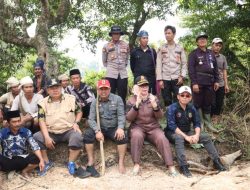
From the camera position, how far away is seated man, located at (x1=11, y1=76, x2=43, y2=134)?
7298mm

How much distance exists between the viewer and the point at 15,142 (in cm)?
670

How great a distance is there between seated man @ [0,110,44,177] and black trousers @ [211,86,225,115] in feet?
13.6

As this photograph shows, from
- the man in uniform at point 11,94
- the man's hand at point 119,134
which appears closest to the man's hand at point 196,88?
the man's hand at point 119,134

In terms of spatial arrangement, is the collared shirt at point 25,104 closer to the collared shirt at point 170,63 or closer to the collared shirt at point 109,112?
the collared shirt at point 109,112

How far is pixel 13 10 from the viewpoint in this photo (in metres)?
10.9

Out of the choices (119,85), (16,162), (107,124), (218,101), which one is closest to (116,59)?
(119,85)

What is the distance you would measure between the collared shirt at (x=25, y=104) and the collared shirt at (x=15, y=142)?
27.8 inches

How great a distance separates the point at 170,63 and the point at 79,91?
2025 millimetres

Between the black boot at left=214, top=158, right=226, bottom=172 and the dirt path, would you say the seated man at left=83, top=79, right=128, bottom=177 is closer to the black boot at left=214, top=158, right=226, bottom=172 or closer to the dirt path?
the dirt path

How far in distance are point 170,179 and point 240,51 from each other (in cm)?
588

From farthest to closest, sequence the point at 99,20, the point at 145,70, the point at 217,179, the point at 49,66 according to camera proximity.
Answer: the point at 99,20 < the point at 49,66 < the point at 145,70 < the point at 217,179

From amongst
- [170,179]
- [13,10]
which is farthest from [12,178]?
[13,10]

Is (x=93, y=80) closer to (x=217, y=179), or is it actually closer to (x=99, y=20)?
(x=99, y=20)

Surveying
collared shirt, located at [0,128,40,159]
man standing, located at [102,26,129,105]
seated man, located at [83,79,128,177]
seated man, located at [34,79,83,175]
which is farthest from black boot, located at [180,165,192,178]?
collared shirt, located at [0,128,40,159]
